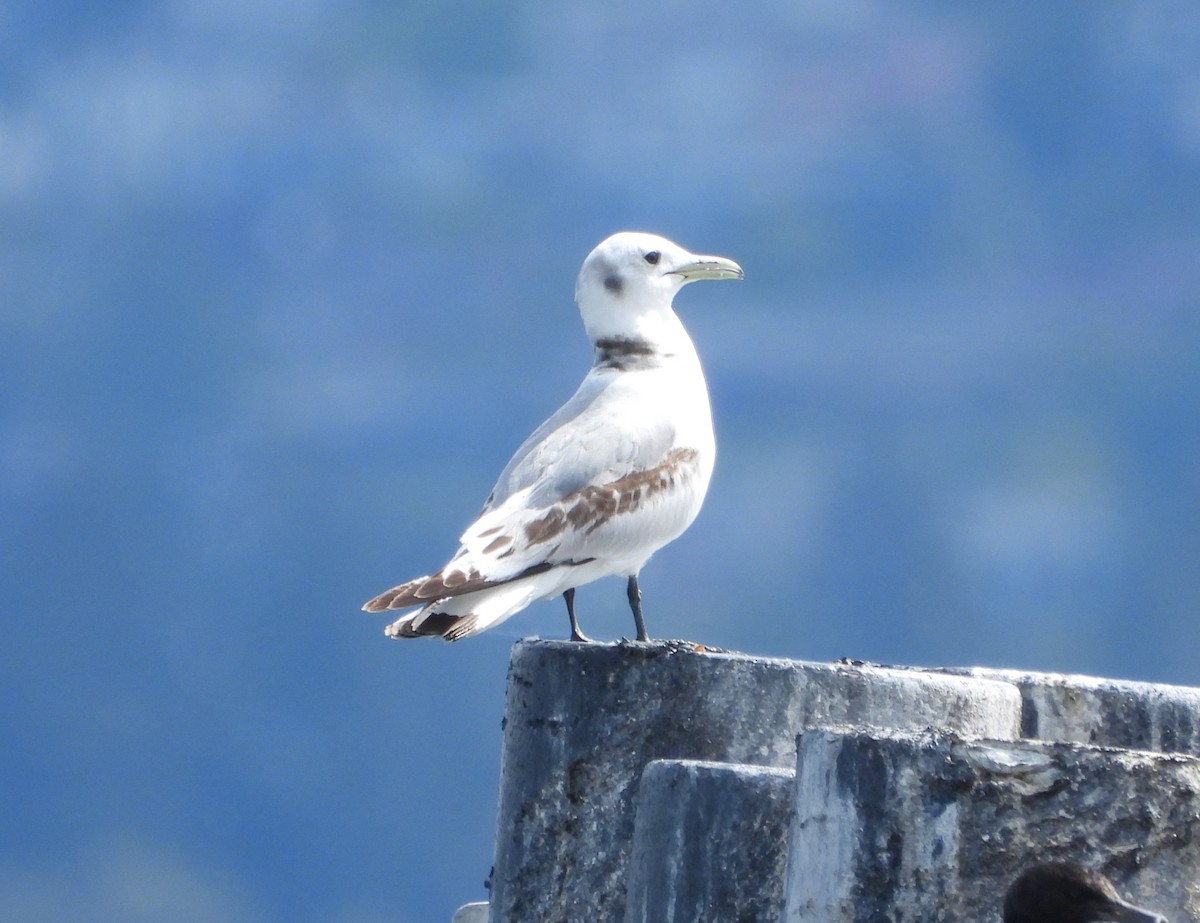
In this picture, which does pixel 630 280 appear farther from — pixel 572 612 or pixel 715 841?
pixel 715 841

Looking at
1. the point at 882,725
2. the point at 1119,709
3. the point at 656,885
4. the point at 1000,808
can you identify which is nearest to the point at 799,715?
the point at 882,725

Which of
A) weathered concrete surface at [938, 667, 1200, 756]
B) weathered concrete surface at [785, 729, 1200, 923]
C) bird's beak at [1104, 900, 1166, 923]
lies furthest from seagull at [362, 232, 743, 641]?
bird's beak at [1104, 900, 1166, 923]

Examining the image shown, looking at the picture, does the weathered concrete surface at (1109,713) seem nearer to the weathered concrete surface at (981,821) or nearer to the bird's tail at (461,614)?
the bird's tail at (461,614)

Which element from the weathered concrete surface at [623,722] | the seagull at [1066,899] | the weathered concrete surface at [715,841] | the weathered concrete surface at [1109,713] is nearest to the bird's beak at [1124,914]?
the seagull at [1066,899]

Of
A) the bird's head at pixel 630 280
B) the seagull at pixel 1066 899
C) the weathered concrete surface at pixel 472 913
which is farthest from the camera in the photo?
the weathered concrete surface at pixel 472 913

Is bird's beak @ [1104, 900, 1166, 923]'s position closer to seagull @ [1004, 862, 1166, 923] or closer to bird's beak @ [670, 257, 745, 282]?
seagull @ [1004, 862, 1166, 923]

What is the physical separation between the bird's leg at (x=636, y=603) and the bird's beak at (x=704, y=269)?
1.64 metres

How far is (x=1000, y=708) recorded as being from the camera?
20.7 feet

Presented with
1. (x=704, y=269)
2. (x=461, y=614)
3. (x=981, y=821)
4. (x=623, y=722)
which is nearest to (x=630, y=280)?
(x=704, y=269)

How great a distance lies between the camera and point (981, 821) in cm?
462

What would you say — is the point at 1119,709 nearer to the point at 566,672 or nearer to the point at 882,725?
the point at 882,725

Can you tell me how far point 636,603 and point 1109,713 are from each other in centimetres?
201

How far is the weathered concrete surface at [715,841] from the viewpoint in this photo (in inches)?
213

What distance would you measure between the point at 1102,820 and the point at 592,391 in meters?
3.67
